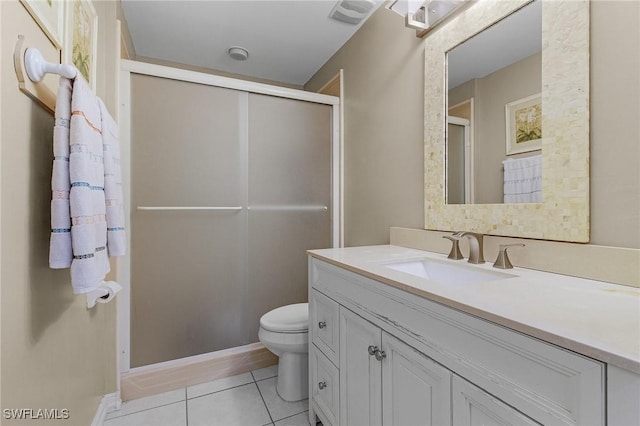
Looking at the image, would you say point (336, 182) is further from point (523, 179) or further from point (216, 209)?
point (523, 179)

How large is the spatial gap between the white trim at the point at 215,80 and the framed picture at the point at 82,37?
319 millimetres

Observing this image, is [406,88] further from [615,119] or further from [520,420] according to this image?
[520,420]

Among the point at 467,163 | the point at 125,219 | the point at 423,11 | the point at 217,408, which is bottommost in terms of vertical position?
the point at 217,408

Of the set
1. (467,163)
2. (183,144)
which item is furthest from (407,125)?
(183,144)

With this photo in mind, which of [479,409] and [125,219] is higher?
[125,219]

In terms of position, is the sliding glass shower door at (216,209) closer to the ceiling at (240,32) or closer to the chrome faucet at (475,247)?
the ceiling at (240,32)

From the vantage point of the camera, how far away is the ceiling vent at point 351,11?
176 cm

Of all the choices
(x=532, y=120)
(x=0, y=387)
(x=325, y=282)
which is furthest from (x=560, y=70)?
(x=0, y=387)

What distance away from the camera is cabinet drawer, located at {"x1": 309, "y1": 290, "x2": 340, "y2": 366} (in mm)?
1229

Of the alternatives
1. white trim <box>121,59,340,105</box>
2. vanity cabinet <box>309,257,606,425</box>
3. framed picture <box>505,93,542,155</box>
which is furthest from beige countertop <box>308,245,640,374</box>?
white trim <box>121,59,340,105</box>

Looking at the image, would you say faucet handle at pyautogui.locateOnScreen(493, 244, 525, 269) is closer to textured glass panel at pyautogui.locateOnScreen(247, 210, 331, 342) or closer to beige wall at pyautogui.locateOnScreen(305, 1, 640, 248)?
beige wall at pyautogui.locateOnScreen(305, 1, 640, 248)

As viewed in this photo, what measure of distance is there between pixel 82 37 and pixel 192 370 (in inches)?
71.7

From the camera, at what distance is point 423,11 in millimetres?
1432

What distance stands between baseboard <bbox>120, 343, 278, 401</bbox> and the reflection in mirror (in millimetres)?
1616
